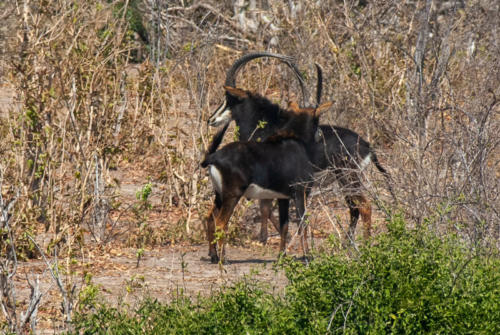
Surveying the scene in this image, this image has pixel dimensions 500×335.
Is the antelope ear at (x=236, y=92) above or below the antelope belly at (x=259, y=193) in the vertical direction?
above

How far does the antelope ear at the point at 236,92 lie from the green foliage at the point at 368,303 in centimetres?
439

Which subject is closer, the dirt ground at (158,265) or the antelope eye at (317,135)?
the dirt ground at (158,265)

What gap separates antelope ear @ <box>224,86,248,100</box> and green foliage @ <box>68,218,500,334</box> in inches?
173

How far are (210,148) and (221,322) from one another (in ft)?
12.6

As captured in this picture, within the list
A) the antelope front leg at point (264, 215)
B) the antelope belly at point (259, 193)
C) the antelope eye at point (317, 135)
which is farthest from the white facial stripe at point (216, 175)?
the antelope front leg at point (264, 215)

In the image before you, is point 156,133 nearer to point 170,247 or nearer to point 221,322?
point 170,247

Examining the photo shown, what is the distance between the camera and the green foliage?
18.3 feet

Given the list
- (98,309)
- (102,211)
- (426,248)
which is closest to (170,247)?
(102,211)

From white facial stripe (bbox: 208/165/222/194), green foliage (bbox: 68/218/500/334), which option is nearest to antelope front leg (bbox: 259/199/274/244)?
white facial stripe (bbox: 208/165/222/194)

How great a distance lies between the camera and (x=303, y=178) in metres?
9.67

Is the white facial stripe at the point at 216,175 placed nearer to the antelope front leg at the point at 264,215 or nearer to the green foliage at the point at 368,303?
the antelope front leg at the point at 264,215

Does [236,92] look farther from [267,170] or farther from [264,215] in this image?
[264,215]

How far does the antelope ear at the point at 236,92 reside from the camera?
10258 millimetres

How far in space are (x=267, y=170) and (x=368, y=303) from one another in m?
3.88
